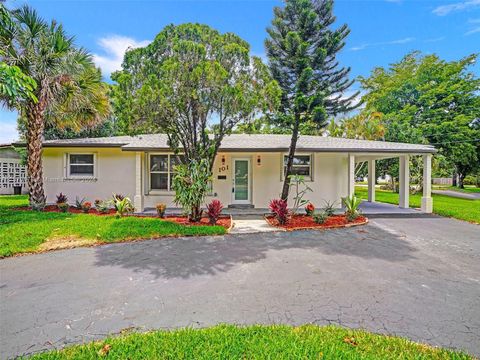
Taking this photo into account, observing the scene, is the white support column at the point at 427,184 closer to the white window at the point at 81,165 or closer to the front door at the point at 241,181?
the front door at the point at 241,181

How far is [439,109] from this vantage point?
2467 cm

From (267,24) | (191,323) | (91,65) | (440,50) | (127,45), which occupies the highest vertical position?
(440,50)

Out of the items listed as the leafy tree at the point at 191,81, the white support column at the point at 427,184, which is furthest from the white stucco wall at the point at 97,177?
the white support column at the point at 427,184

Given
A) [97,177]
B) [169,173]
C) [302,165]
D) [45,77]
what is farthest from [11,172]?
[302,165]

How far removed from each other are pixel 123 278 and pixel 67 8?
9814 millimetres

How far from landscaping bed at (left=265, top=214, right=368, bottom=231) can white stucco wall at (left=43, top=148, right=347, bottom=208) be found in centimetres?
222

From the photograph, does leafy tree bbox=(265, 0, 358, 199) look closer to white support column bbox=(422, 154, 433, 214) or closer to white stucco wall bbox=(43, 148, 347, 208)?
white stucco wall bbox=(43, 148, 347, 208)

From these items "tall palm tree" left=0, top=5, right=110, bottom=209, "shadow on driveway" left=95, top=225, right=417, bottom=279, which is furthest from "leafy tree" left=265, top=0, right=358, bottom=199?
"tall palm tree" left=0, top=5, right=110, bottom=209

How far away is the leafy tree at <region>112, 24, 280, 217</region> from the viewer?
21.1 feet

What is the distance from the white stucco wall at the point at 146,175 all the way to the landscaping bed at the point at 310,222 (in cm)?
222

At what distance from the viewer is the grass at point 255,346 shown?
2.29m

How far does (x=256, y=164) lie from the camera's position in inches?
436

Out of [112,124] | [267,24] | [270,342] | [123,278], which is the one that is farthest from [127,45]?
[112,124]

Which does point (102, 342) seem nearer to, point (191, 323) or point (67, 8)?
point (191, 323)
